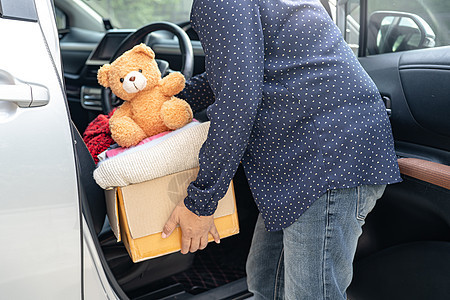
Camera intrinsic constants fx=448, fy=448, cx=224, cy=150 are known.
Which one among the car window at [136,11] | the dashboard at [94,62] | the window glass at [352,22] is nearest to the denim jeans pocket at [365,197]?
the window glass at [352,22]

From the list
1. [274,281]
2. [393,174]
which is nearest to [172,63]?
[274,281]

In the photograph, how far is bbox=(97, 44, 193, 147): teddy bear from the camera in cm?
Result: 112

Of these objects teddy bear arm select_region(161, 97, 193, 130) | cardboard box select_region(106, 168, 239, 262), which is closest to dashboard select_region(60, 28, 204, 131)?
teddy bear arm select_region(161, 97, 193, 130)

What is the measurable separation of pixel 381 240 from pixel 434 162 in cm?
37

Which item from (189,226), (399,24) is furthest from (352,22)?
(189,226)

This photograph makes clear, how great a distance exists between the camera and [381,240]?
155cm

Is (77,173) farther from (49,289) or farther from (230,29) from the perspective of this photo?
(230,29)

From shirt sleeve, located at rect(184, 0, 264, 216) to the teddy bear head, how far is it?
20cm

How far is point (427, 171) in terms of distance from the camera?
3.97 feet

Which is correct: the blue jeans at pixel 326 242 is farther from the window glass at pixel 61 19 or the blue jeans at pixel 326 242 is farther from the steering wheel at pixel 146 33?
the window glass at pixel 61 19

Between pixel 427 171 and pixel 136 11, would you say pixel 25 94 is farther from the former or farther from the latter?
pixel 136 11

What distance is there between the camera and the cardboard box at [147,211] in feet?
3.41

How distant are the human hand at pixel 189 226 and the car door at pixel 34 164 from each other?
8.5 inches

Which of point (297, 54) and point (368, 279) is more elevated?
point (297, 54)
